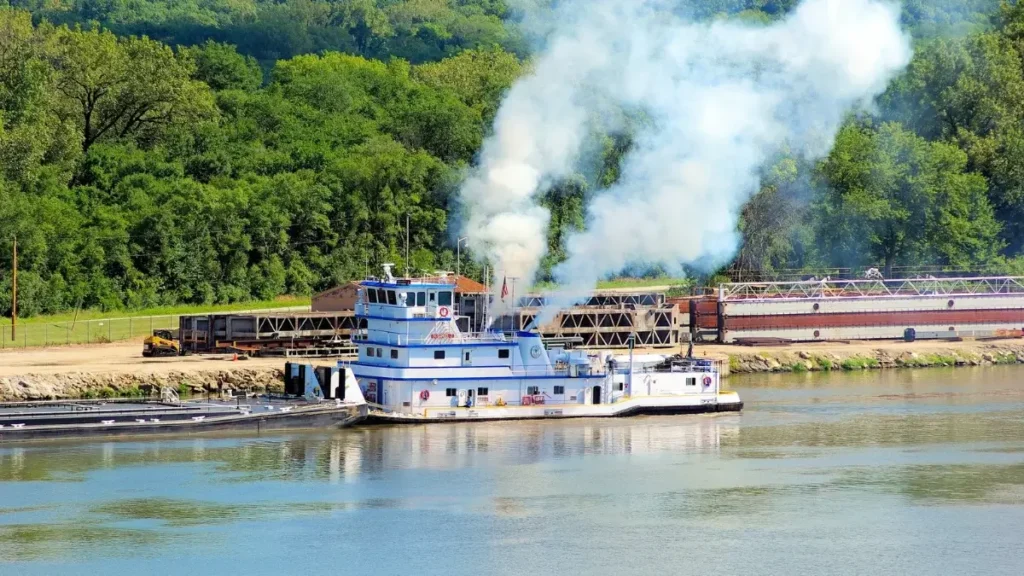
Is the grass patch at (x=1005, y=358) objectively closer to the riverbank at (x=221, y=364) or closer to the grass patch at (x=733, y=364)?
the riverbank at (x=221, y=364)

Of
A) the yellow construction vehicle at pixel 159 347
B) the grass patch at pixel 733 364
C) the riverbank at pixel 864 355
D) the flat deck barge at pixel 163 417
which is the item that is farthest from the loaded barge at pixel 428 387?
the riverbank at pixel 864 355

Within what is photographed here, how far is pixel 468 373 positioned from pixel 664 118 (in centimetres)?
1769

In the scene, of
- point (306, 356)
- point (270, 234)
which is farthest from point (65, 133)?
point (306, 356)

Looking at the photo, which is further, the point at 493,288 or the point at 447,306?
the point at 493,288

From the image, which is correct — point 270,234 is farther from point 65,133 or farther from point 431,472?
point 431,472

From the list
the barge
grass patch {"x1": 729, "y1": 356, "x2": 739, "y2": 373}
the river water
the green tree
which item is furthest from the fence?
the green tree

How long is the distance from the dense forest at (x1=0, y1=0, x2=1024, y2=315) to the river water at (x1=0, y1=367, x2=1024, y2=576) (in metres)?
33.7

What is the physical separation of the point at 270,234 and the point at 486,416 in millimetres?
40297

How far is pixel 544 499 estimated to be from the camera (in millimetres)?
59844

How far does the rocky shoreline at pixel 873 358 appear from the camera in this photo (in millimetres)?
96663

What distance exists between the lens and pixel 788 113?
88125mm

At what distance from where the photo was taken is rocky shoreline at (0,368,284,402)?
261 ft

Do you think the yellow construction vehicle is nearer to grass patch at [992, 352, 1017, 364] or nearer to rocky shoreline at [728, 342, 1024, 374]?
rocky shoreline at [728, 342, 1024, 374]

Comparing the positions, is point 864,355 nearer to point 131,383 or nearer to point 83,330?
point 131,383
